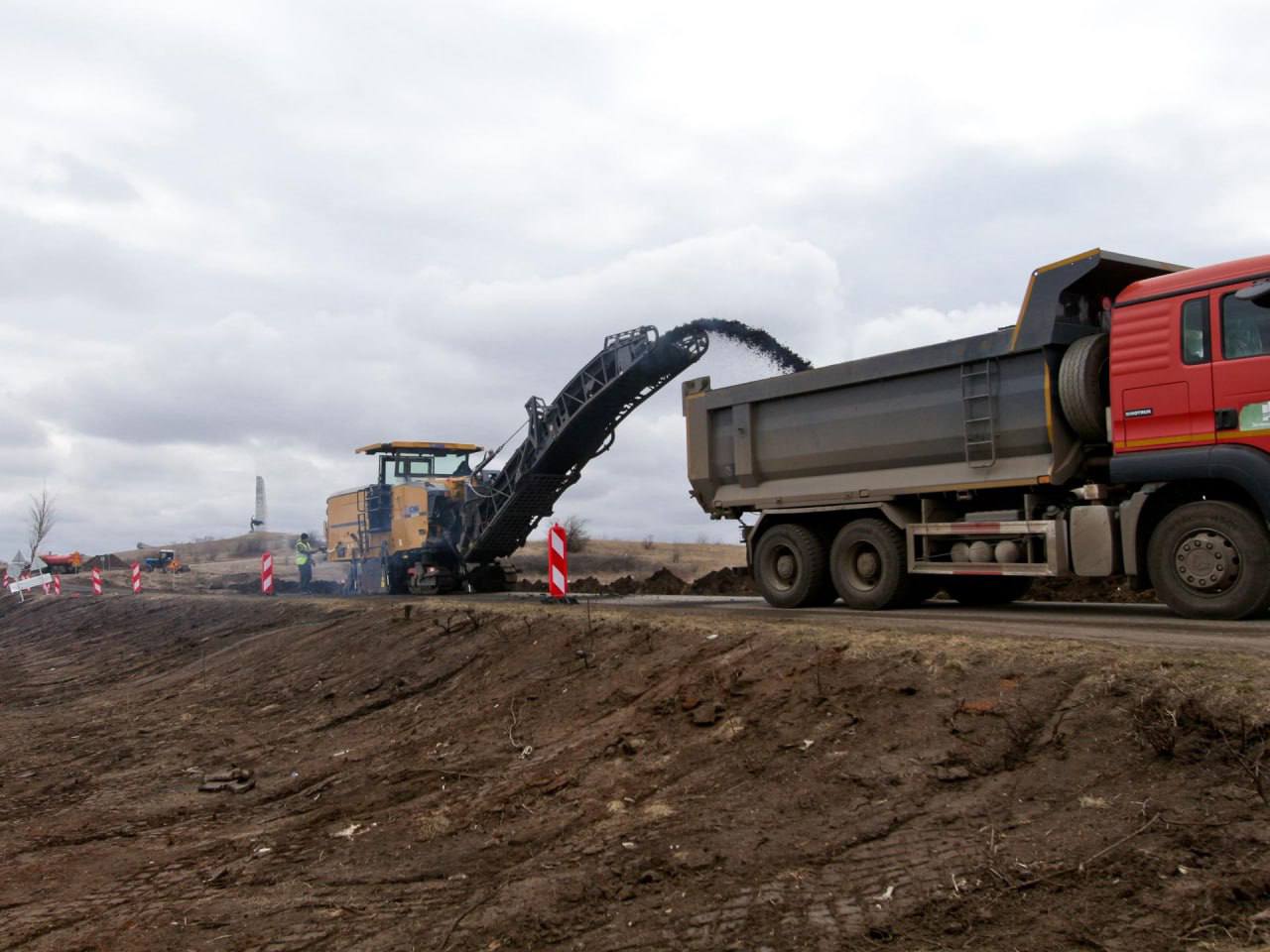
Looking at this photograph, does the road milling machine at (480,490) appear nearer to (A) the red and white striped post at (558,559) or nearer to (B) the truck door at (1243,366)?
(A) the red and white striped post at (558,559)

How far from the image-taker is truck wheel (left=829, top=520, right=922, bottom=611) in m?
11.4

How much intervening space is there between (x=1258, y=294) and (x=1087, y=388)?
5.82 ft

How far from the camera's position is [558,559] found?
48.3 ft

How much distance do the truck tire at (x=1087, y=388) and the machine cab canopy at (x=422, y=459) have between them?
53.7 ft

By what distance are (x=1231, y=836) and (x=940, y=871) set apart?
1154 mm

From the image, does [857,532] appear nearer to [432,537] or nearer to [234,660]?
[234,660]

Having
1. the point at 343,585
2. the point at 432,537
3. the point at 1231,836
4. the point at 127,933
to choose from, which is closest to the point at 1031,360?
the point at 1231,836

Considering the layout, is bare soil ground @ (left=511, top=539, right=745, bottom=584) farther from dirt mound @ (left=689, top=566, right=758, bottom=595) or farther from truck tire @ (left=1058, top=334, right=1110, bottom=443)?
truck tire @ (left=1058, top=334, right=1110, bottom=443)

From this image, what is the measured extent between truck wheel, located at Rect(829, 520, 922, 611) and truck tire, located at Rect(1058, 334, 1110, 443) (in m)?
2.45

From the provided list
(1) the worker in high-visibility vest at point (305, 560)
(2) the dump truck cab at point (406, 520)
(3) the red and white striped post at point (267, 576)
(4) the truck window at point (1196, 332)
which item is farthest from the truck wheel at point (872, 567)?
(1) the worker in high-visibility vest at point (305, 560)

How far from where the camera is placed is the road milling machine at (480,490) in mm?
17453

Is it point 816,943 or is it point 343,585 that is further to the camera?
point 343,585

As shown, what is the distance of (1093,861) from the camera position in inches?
163

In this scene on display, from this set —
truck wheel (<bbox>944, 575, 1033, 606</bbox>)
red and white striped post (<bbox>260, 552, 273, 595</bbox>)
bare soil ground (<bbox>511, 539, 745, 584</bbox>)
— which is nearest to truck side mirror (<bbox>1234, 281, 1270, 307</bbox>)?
truck wheel (<bbox>944, 575, 1033, 606</bbox>)
